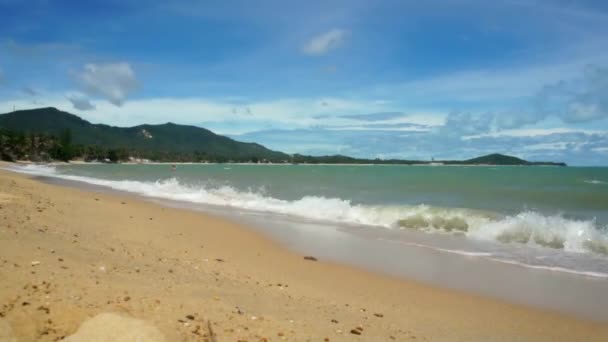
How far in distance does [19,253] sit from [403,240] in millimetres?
9429

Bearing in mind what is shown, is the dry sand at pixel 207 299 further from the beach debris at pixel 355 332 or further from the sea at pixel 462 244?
the sea at pixel 462 244

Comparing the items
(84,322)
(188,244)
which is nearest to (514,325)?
(84,322)

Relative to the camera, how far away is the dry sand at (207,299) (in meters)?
4.15

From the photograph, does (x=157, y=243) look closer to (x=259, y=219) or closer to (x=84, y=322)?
(x=84, y=322)

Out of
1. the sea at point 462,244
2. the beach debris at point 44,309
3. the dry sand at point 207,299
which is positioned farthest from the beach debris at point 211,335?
the sea at point 462,244

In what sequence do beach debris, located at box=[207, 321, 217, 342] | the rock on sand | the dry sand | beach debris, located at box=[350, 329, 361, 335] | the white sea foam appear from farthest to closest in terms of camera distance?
the white sea foam, beach debris, located at box=[350, 329, 361, 335], the dry sand, beach debris, located at box=[207, 321, 217, 342], the rock on sand

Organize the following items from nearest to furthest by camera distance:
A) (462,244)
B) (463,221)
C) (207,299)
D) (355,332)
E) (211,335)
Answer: (211,335) < (355,332) < (207,299) < (462,244) < (463,221)

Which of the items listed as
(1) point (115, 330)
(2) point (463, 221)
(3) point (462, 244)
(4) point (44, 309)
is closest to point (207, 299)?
(1) point (115, 330)

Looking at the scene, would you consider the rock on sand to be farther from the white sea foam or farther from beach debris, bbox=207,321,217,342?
the white sea foam

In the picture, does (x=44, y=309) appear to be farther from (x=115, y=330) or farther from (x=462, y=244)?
(x=462, y=244)

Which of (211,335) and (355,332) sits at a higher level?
(211,335)

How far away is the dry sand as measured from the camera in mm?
4152

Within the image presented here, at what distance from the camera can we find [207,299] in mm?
5266

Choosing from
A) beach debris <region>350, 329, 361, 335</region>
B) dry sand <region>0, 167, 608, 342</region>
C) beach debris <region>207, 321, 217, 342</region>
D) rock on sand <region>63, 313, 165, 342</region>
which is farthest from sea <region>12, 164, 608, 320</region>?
rock on sand <region>63, 313, 165, 342</region>
